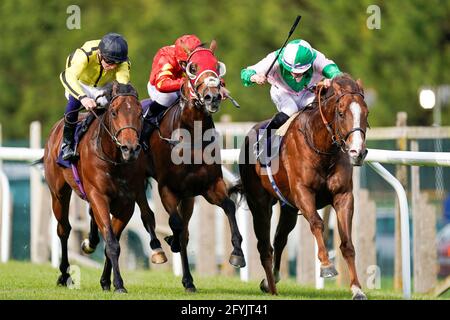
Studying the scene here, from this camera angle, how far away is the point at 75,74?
33.0 feet

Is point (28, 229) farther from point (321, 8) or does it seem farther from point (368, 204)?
point (321, 8)

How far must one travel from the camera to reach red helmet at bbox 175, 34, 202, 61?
33.5 feet

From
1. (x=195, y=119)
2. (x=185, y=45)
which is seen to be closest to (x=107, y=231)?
(x=195, y=119)

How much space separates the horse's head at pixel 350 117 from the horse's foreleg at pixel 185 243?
63.7 inches

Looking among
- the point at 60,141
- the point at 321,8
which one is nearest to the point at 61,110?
the point at 321,8

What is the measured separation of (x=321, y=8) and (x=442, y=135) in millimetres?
9470

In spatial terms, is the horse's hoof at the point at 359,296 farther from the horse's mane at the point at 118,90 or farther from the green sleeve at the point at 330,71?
the horse's mane at the point at 118,90

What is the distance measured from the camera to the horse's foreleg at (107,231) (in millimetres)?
9617

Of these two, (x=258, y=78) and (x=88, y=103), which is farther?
(x=258, y=78)

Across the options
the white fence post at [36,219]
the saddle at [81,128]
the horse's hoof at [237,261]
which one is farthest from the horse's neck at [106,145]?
the white fence post at [36,219]

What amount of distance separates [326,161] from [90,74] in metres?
2.04

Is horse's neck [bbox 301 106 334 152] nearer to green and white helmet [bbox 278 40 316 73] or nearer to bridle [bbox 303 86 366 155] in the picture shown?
bridle [bbox 303 86 366 155]

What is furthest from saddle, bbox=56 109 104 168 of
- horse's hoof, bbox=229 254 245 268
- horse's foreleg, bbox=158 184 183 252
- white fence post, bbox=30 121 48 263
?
white fence post, bbox=30 121 48 263

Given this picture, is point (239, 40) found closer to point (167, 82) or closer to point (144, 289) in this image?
point (167, 82)
